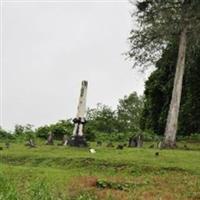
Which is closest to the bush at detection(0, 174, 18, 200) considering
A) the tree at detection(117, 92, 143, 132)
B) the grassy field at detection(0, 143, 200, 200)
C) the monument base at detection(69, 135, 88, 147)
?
the grassy field at detection(0, 143, 200, 200)

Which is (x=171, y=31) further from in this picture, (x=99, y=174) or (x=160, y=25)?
(x=99, y=174)

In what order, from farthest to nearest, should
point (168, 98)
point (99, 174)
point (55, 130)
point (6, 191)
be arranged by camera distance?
point (168, 98)
point (55, 130)
point (99, 174)
point (6, 191)

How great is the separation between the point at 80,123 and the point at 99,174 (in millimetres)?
9561

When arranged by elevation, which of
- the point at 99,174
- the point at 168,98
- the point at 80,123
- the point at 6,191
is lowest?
the point at 99,174

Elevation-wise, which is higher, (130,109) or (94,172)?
(130,109)

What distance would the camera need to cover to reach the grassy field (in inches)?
720

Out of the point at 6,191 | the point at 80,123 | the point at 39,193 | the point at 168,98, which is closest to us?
the point at 39,193

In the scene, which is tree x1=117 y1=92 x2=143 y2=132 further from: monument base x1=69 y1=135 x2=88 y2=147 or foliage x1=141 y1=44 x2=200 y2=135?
monument base x1=69 y1=135 x2=88 y2=147

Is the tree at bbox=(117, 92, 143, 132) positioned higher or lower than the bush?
higher

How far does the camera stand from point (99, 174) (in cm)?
2312

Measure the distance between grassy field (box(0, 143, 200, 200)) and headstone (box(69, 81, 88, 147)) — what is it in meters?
1.36

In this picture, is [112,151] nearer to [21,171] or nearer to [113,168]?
[113,168]

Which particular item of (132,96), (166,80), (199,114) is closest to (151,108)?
(166,80)

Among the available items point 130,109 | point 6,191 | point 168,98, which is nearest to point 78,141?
point 6,191
